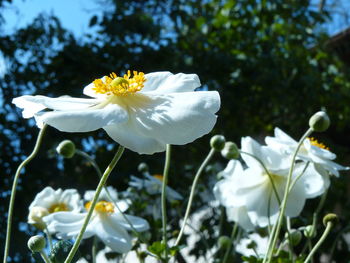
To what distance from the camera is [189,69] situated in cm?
243

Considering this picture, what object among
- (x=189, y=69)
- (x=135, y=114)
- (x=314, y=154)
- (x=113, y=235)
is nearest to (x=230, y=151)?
(x=314, y=154)

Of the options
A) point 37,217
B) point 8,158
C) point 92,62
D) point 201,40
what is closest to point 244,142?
point 37,217

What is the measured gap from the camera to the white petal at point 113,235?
34.1 inches

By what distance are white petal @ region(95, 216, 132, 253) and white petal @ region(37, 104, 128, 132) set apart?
43 cm

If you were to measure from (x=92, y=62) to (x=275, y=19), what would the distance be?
102 centimetres

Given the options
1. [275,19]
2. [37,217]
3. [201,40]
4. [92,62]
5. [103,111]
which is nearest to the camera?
[103,111]

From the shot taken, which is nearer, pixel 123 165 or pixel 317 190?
pixel 317 190

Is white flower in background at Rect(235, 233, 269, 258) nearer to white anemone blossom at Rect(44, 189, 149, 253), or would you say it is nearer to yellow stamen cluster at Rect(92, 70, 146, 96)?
white anemone blossom at Rect(44, 189, 149, 253)

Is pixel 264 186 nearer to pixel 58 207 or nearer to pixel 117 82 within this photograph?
pixel 58 207

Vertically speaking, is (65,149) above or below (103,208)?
above

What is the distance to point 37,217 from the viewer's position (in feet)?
Result: 2.77

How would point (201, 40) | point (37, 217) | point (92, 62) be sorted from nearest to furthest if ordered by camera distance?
point (37, 217) < point (92, 62) < point (201, 40)

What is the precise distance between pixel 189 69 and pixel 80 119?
1991mm

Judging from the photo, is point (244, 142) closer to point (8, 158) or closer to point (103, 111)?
point (103, 111)
